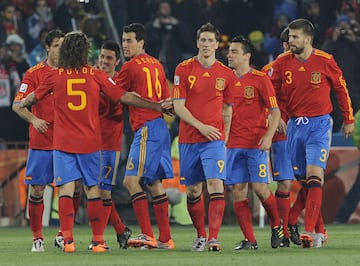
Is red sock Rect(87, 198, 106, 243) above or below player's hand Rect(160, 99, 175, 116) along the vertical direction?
below

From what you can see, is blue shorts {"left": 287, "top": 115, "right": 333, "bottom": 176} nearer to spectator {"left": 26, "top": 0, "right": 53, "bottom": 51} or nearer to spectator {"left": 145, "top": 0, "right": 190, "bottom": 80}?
spectator {"left": 145, "top": 0, "right": 190, "bottom": 80}

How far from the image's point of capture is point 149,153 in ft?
50.7

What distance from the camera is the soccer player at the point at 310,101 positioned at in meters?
15.6

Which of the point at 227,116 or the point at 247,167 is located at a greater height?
the point at 227,116

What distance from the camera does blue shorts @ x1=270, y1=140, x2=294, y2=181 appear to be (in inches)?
650

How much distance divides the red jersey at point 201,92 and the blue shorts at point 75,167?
1.20 metres

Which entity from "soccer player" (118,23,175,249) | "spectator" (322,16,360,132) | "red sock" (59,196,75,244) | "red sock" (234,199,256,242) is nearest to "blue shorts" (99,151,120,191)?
"soccer player" (118,23,175,249)

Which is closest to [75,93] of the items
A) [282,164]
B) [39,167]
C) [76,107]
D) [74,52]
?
[76,107]

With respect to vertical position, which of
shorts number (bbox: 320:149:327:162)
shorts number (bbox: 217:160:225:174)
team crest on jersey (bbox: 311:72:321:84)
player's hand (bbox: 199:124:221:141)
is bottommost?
shorts number (bbox: 217:160:225:174)

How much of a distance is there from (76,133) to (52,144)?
111 cm

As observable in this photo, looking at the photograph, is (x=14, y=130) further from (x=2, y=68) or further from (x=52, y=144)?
(x=52, y=144)

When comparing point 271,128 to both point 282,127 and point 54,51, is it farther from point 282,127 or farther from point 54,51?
point 54,51

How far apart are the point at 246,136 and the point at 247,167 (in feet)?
1.18

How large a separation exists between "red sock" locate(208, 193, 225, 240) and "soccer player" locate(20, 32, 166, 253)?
1304 mm
